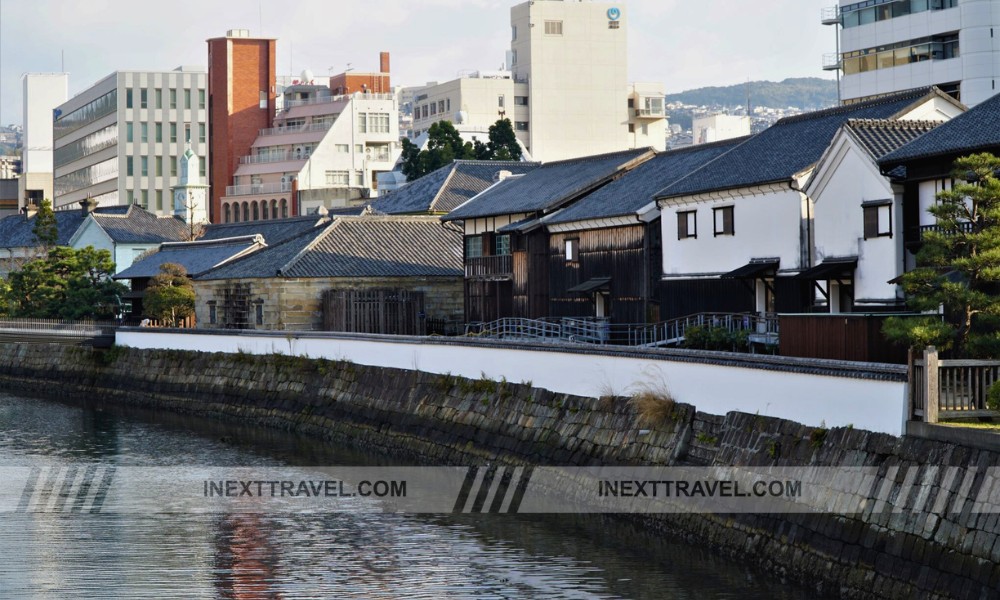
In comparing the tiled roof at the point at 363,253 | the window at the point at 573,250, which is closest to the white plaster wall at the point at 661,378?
the tiled roof at the point at 363,253

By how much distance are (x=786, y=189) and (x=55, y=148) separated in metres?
116

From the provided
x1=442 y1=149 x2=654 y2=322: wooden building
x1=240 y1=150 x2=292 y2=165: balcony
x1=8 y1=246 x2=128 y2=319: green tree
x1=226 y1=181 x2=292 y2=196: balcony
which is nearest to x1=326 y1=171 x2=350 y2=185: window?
x1=240 y1=150 x2=292 y2=165: balcony

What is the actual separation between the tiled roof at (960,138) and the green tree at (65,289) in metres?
45.9

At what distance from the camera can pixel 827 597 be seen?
17.7 metres

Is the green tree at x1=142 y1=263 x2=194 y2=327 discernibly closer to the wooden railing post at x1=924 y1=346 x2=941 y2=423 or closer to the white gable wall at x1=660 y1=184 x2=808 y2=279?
the white gable wall at x1=660 y1=184 x2=808 y2=279

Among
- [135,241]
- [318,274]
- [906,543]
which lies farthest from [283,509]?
[135,241]

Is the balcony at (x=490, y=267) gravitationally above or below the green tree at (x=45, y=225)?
below

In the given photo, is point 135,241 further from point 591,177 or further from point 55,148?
point 55,148

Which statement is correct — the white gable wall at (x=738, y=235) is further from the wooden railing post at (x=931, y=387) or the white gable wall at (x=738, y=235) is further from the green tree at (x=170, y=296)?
the green tree at (x=170, y=296)

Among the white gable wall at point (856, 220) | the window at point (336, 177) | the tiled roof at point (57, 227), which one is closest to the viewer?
the white gable wall at point (856, 220)

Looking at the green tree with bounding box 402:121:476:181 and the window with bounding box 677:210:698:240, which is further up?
the green tree with bounding box 402:121:476:181

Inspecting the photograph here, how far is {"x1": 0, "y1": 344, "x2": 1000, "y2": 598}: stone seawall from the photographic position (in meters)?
16.4

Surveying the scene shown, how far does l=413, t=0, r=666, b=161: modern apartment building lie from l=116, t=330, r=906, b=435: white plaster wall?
255ft

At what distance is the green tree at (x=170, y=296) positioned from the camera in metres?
58.5
